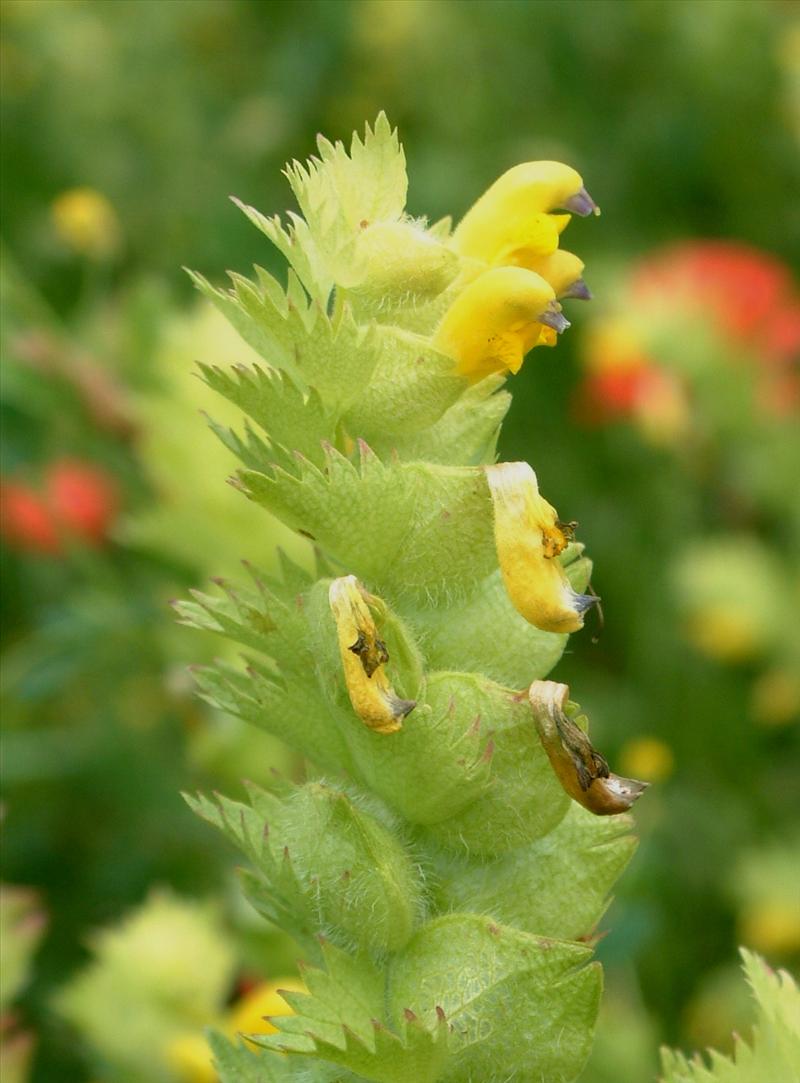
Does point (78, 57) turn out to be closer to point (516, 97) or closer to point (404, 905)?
point (516, 97)

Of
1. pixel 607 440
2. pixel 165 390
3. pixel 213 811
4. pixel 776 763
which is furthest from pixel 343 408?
pixel 607 440

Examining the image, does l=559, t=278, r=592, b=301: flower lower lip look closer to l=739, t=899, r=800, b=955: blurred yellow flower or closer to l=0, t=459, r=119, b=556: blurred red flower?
l=739, t=899, r=800, b=955: blurred yellow flower

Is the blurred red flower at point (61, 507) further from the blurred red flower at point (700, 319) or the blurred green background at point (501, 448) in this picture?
the blurred red flower at point (700, 319)

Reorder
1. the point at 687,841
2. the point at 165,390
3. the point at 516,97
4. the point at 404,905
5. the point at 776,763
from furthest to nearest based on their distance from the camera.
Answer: the point at 516,97 < the point at 776,763 < the point at 687,841 < the point at 165,390 < the point at 404,905

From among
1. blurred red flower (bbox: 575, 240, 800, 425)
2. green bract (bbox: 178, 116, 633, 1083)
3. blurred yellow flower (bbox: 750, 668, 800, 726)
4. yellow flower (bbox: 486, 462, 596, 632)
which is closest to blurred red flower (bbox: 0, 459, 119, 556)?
blurred red flower (bbox: 575, 240, 800, 425)

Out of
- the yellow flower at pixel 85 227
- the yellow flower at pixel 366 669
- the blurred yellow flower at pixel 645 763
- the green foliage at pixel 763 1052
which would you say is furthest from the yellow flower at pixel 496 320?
the yellow flower at pixel 85 227

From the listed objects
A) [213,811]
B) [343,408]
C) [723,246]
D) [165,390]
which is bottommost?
[723,246]
